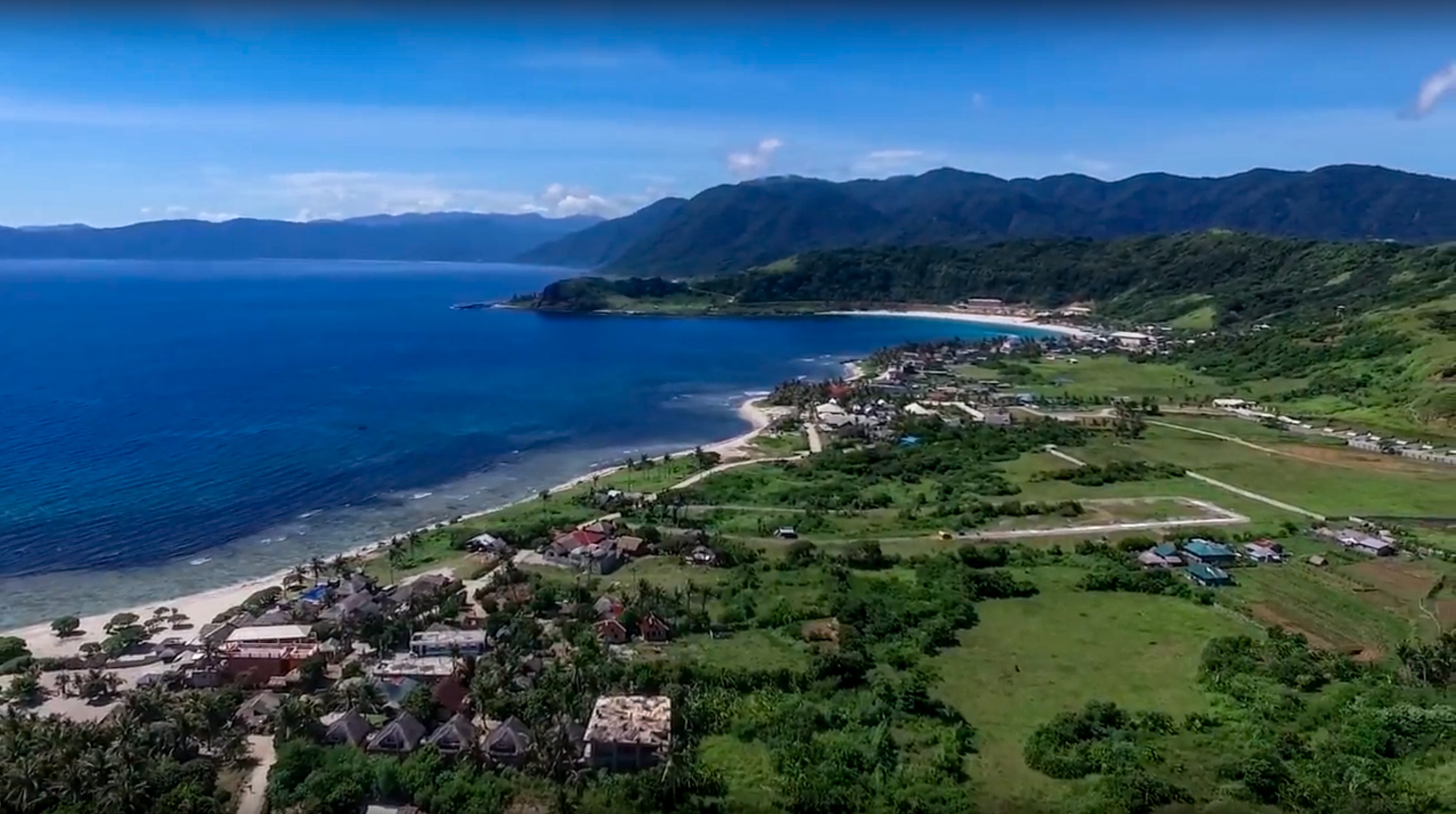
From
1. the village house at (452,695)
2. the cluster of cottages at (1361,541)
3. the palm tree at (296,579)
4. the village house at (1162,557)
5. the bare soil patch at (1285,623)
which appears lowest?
the palm tree at (296,579)

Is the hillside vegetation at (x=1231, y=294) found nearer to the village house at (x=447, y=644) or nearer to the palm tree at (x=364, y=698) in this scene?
the village house at (x=447, y=644)

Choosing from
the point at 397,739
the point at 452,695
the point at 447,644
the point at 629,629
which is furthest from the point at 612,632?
the point at 397,739

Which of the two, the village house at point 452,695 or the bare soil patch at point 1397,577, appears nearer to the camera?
the village house at point 452,695

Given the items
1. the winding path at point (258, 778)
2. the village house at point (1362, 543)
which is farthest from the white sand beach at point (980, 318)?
the winding path at point (258, 778)

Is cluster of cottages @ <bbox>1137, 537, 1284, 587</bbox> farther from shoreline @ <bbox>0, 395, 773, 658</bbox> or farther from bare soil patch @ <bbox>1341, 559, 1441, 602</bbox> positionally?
shoreline @ <bbox>0, 395, 773, 658</bbox>

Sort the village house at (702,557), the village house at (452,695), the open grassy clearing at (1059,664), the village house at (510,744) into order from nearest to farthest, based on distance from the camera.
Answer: the village house at (510,744)
the open grassy clearing at (1059,664)
the village house at (452,695)
the village house at (702,557)

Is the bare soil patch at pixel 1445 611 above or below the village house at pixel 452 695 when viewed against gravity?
above

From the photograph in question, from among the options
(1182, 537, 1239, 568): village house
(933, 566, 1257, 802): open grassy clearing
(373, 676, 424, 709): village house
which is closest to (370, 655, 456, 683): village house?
(373, 676, 424, 709): village house
